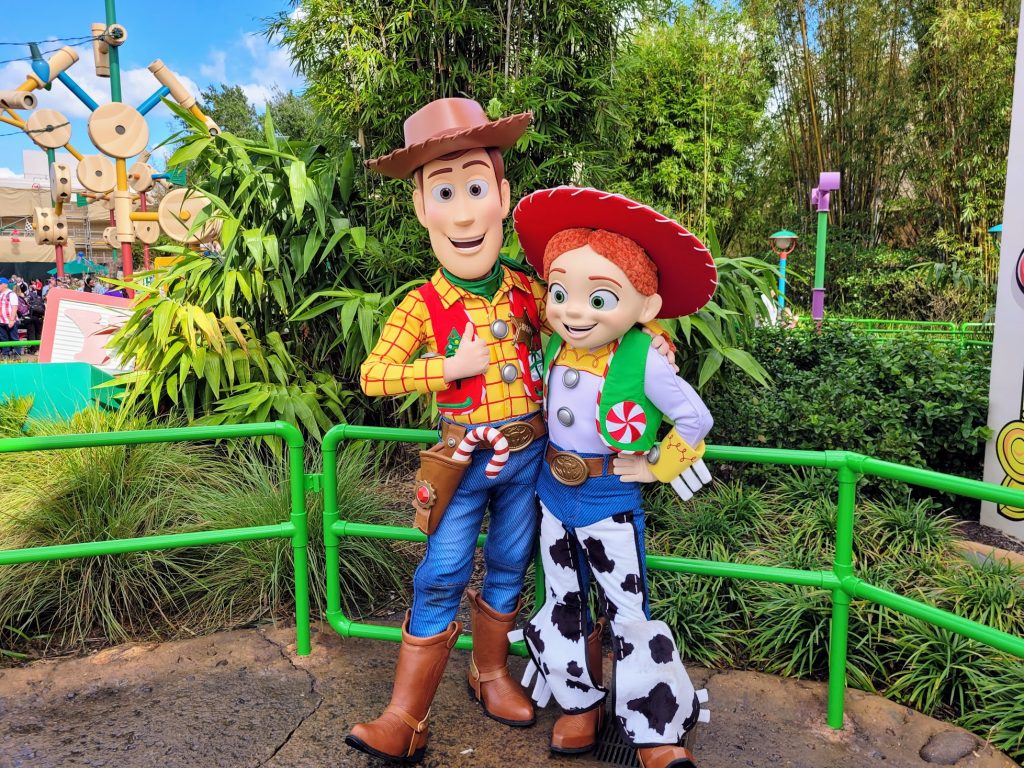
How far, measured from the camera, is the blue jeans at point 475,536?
2215 mm

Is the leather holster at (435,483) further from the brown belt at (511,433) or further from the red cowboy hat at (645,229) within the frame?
the red cowboy hat at (645,229)

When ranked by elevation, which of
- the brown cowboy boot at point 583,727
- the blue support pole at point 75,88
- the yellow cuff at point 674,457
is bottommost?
the brown cowboy boot at point 583,727

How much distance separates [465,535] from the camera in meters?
2.24

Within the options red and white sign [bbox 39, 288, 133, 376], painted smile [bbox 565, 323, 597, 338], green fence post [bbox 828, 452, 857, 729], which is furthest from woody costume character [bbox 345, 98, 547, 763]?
red and white sign [bbox 39, 288, 133, 376]

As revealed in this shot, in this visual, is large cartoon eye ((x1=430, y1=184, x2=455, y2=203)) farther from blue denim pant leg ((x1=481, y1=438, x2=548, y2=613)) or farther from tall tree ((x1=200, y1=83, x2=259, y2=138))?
tall tree ((x1=200, y1=83, x2=259, y2=138))

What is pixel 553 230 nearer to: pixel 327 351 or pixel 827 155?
pixel 327 351

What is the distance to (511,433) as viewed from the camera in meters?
2.19

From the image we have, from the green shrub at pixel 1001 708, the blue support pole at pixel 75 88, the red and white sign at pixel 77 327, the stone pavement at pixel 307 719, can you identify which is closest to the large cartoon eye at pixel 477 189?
the stone pavement at pixel 307 719

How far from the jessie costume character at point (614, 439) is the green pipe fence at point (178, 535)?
0.92 m

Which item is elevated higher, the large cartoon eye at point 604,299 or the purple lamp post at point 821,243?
the purple lamp post at point 821,243

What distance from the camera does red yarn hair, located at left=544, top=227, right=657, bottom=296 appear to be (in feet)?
6.59

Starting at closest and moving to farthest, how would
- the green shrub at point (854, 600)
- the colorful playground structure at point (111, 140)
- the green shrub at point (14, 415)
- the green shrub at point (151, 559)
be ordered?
the green shrub at point (854, 600) < the green shrub at point (151, 559) < the green shrub at point (14, 415) < the colorful playground structure at point (111, 140)

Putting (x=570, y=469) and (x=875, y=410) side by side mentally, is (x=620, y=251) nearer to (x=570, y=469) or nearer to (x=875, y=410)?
(x=570, y=469)

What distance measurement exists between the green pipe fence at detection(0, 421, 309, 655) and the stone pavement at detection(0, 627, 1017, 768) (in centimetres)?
36
